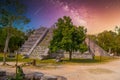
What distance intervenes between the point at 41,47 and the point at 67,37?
1383 centimetres

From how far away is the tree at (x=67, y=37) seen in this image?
115 ft

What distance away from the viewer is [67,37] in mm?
35156

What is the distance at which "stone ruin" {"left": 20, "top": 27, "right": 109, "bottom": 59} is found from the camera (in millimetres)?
44219

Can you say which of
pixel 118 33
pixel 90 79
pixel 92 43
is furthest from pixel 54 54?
pixel 118 33

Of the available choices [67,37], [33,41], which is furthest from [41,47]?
[67,37]

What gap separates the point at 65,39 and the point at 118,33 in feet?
155

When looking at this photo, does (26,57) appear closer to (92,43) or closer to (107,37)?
(92,43)

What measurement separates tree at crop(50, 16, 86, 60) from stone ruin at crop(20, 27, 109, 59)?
5.29m

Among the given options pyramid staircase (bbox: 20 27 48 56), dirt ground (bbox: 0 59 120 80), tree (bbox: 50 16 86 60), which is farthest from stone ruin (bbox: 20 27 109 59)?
dirt ground (bbox: 0 59 120 80)

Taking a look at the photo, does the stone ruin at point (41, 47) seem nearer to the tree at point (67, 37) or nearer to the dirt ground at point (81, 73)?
the tree at point (67, 37)

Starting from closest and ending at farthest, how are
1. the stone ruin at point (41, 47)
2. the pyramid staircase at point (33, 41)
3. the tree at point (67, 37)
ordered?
the tree at point (67, 37), the stone ruin at point (41, 47), the pyramid staircase at point (33, 41)

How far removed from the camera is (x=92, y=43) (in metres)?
59.0

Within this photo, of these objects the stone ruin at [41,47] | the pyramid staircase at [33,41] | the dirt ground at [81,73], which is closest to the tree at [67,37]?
the stone ruin at [41,47]

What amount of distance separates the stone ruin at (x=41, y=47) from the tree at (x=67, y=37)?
529 centimetres
